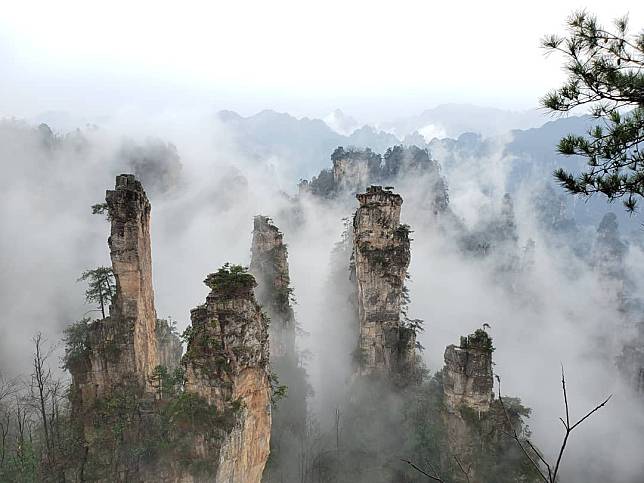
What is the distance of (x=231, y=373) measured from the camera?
16109 mm

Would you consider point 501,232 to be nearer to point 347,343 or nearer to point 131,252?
point 347,343

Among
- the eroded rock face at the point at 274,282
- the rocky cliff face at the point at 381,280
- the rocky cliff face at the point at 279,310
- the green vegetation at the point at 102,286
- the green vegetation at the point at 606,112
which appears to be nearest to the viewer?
the green vegetation at the point at 606,112

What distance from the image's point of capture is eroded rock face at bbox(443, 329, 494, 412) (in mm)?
23891

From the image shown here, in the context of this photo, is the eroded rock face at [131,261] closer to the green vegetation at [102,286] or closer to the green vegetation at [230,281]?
the green vegetation at [102,286]

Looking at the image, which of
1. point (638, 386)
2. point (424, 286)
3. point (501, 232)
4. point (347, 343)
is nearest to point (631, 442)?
point (638, 386)

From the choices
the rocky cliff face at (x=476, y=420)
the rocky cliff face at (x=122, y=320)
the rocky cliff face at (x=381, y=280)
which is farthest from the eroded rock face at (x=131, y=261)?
the rocky cliff face at (x=476, y=420)

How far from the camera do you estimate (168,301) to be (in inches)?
2254

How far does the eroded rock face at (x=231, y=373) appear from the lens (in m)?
15.9

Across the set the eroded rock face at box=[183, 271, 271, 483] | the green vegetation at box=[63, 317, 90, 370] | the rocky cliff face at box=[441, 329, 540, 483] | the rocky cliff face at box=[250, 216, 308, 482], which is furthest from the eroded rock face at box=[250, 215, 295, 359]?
the eroded rock face at box=[183, 271, 271, 483]

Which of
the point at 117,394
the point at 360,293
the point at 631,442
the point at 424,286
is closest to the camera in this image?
the point at 117,394

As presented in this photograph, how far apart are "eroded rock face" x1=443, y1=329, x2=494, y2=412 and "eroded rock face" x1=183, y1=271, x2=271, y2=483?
11.8 metres

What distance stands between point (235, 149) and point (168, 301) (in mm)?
48034

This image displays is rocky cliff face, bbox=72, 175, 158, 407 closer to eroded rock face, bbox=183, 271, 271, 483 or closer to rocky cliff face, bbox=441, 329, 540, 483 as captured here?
eroded rock face, bbox=183, 271, 271, 483

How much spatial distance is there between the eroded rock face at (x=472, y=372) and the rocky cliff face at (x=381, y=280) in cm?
538
